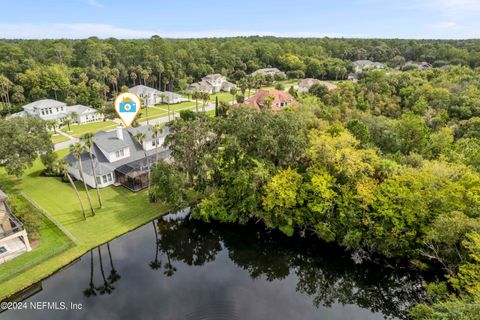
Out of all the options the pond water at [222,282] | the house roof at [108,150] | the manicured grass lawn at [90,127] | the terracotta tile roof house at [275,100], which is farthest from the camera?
the terracotta tile roof house at [275,100]

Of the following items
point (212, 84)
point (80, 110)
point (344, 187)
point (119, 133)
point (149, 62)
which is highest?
point (149, 62)

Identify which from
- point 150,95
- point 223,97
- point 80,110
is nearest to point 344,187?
point 80,110

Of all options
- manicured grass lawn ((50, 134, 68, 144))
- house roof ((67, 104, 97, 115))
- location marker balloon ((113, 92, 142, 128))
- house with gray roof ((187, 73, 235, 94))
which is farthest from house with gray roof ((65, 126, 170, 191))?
house with gray roof ((187, 73, 235, 94))

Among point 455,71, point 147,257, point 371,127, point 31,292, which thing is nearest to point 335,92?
point 371,127

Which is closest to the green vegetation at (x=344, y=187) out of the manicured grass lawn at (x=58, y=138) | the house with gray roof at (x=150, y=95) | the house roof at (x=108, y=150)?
the house roof at (x=108, y=150)

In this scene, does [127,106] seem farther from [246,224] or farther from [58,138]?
[58,138]

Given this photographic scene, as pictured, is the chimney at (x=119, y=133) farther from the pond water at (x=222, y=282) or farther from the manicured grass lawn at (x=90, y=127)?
the manicured grass lawn at (x=90, y=127)

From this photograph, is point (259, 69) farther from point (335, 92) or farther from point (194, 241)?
point (194, 241)
